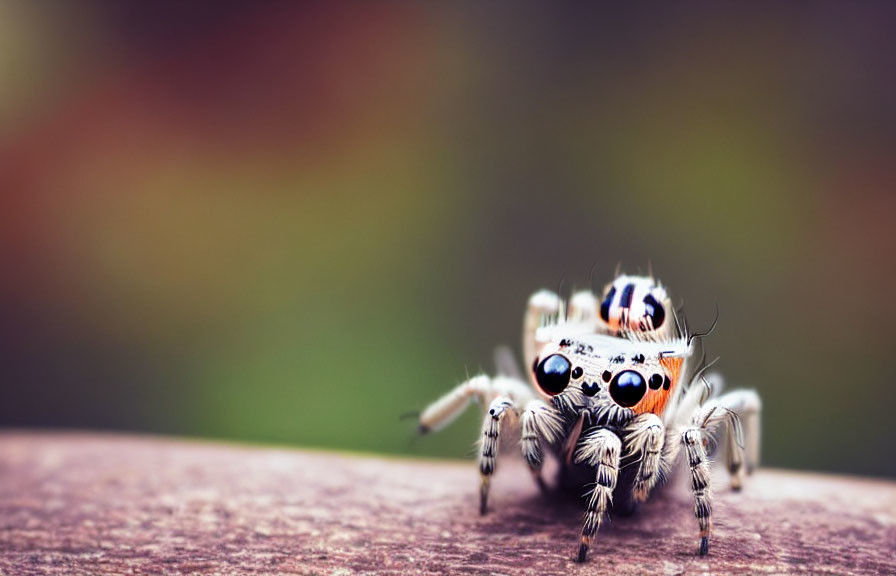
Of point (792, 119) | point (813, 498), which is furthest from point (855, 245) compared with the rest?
point (813, 498)

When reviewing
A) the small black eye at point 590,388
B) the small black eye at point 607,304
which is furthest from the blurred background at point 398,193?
the small black eye at point 590,388

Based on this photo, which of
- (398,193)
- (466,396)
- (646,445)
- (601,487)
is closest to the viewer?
(601,487)

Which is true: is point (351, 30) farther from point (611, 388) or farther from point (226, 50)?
point (611, 388)

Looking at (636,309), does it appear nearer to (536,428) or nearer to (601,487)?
(536,428)

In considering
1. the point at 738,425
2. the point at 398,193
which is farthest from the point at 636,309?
the point at 398,193

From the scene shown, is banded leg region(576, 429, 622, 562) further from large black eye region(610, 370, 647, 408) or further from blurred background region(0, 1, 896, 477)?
blurred background region(0, 1, 896, 477)

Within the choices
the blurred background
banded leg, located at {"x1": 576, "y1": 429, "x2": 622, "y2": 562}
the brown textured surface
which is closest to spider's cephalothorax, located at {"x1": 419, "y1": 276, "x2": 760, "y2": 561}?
banded leg, located at {"x1": 576, "y1": 429, "x2": 622, "y2": 562}
